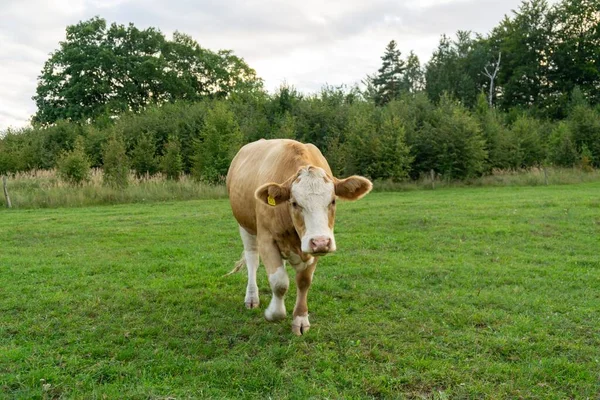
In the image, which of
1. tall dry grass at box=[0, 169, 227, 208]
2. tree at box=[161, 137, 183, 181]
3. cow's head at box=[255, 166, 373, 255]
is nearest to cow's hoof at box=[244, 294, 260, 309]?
cow's head at box=[255, 166, 373, 255]

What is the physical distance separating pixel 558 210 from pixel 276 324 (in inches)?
435

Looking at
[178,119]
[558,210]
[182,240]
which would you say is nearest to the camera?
[182,240]

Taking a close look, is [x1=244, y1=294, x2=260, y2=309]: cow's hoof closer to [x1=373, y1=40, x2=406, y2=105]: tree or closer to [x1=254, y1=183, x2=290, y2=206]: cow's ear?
[x1=254, y1=183, x2=290, y2=206]: cow's ear

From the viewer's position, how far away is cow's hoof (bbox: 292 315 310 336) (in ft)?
15.6

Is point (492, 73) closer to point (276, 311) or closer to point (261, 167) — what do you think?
point (261, 167)

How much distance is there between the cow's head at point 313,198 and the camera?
403 centimetres

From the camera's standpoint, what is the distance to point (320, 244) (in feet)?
13.0

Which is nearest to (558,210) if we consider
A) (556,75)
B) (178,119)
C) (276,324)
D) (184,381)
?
(276,324)

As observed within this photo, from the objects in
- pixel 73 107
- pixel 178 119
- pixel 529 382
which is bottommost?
pixel 529 382

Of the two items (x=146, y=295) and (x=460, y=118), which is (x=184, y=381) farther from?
(x=460, y=118)

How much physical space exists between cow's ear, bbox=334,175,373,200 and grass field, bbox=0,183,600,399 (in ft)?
4.57

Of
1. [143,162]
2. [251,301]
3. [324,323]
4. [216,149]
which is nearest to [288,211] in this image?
[324,323]

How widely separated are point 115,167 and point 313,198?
19170mm

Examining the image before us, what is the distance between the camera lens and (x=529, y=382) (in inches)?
146
